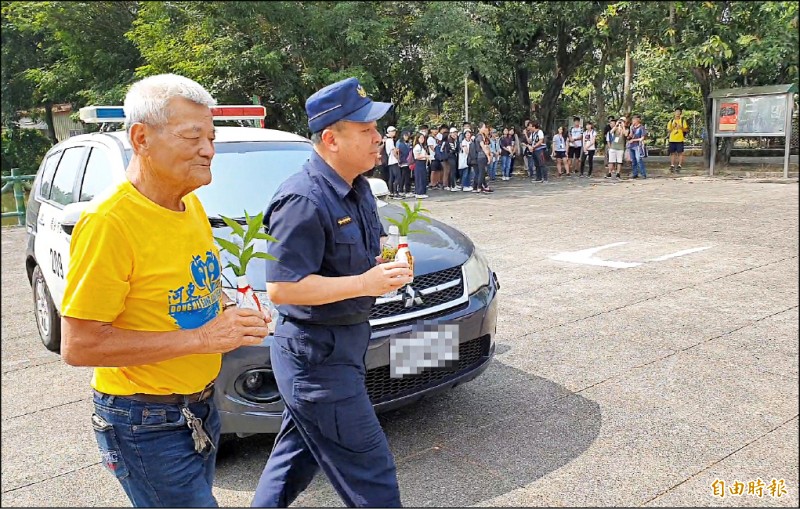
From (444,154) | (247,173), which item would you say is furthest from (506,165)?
(247,173)

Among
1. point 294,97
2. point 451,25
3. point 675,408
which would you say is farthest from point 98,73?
point 675,408

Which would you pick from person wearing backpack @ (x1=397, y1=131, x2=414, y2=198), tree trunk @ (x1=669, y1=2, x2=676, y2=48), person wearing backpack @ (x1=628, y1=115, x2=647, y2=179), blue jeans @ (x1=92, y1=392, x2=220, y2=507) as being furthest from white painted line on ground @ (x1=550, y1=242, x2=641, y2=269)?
tree trunk @ (x1=669, y1=2, x2=676, y2=48)

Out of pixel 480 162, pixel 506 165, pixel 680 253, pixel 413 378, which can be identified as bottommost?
pixel 680 253

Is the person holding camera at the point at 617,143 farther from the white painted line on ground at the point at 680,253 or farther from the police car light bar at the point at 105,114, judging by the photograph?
the police car light bar at the point at 105,114

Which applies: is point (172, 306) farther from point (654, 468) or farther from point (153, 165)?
point (654, 468)

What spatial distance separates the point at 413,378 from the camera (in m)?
3.47

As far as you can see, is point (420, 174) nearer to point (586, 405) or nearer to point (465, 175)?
point (465, 175)

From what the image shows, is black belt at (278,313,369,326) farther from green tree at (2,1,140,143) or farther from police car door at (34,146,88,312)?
green tree at (2,1,140,143)

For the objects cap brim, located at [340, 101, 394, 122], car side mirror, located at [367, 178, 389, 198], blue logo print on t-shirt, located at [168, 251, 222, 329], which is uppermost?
cap brim, located at [340, 101, 394, 122]

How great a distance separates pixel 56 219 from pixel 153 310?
11.9ft

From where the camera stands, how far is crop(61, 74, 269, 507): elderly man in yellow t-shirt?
181 cm

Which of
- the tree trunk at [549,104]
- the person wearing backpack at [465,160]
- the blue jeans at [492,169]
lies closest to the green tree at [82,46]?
the person wearing backpack at [465,160]

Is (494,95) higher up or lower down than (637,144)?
higher up

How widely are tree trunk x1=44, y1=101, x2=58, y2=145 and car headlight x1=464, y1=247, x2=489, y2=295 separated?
27556mm
